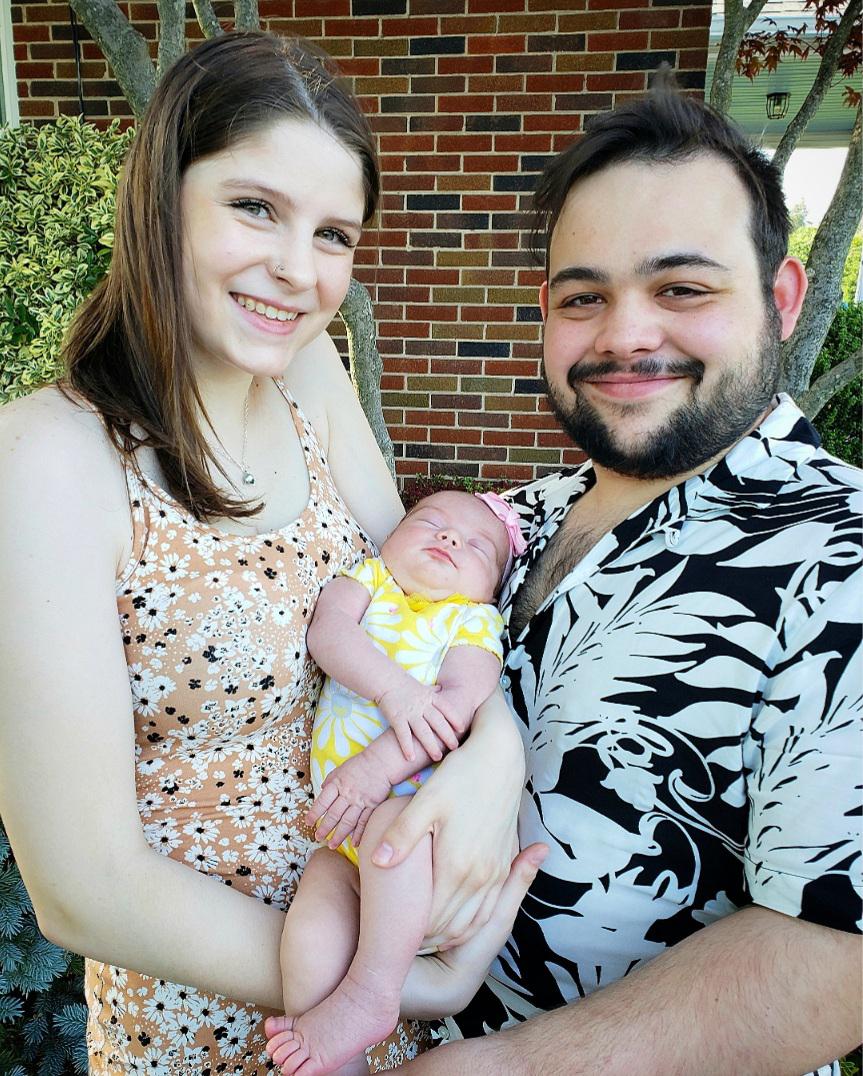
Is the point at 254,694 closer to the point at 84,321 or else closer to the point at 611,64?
the point at 84,321

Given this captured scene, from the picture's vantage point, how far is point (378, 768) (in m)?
1.55

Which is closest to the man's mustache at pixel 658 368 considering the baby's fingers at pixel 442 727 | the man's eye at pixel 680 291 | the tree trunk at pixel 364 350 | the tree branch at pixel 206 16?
the man's eye at pixel 680 291

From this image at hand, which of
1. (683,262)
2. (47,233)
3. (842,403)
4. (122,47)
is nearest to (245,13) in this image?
(122,47)

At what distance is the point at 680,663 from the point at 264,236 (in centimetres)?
109

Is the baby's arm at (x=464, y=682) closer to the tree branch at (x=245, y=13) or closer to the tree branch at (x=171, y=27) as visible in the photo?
the tree branch at (x=171, y=27)

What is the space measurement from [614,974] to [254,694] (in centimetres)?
82

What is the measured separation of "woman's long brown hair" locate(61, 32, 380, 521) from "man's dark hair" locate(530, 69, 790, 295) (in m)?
0.61

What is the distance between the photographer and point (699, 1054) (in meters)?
1.25

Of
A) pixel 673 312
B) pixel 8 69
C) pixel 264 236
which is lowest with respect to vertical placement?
pixel 673 312

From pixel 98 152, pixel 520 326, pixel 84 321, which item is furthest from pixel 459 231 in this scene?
pixel 84 321

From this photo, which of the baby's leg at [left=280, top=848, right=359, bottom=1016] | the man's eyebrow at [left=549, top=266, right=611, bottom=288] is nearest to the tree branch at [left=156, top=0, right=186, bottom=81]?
the man's eyebrow at [left=549, top=266, right=611, bottom=288]

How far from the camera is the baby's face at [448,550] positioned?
6.14ft

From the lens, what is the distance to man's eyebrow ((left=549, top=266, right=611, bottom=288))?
1.75 metres

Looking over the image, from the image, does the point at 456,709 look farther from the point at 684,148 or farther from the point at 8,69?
the point at 8,69
